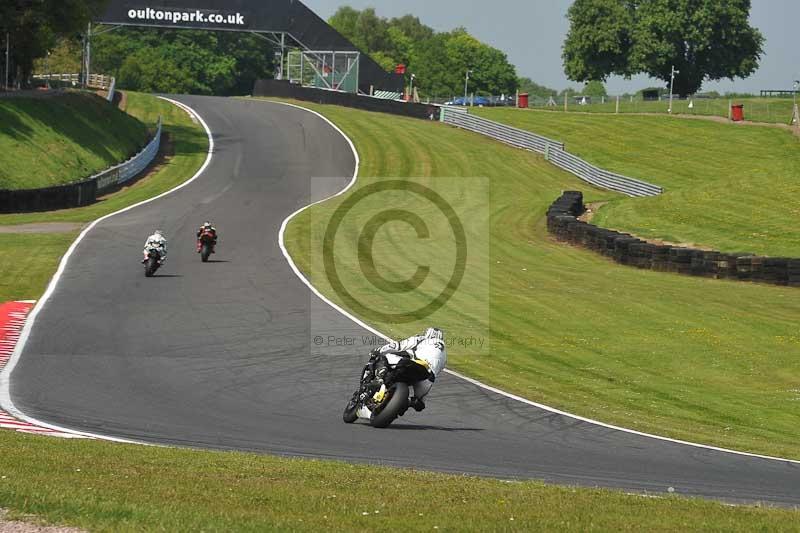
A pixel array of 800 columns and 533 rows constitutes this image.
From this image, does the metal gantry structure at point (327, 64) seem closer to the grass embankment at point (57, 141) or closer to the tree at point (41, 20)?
the tree at point (41, 20)

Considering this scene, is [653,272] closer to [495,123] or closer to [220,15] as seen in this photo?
[495,123]

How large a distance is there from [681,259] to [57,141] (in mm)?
30280

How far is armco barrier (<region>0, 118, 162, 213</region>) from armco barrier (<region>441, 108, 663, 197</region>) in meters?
22.3

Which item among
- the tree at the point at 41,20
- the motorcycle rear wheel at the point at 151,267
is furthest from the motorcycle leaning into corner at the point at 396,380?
the tree at the point at 41,20

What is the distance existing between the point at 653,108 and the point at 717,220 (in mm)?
41169

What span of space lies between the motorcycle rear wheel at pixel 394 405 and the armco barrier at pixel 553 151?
122ft

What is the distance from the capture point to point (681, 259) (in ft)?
105

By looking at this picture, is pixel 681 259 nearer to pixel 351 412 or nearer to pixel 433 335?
pixel 433 335

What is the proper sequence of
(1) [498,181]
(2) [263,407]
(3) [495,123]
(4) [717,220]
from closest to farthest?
1. (2) [263,407]
2. (4) [717,220]
3. (1) [498,181]
4. (3) [495,123]

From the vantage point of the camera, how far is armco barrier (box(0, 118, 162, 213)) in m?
41.3

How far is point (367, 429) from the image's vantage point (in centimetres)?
1455

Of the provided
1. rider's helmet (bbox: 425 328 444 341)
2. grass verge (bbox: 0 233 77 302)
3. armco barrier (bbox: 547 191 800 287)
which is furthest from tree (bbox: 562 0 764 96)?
rider's helmet (bbox: 425 328 444 341)

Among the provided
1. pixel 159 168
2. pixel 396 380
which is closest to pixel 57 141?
pixel 159 168

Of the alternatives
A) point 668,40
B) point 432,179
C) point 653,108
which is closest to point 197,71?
point 668,40
